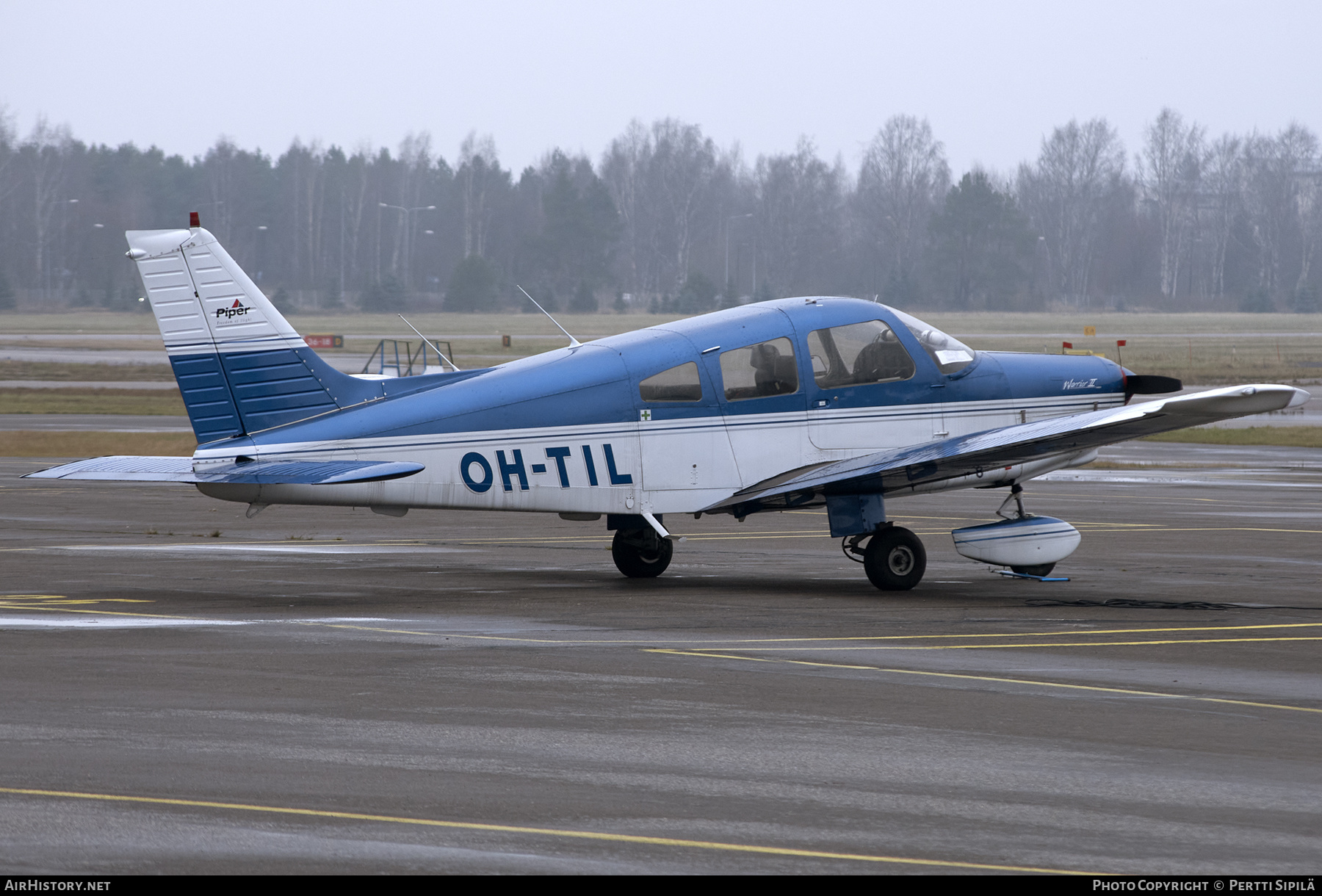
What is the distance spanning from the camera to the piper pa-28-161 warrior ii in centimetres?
1402

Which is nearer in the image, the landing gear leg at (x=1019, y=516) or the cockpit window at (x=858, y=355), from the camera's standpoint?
the landing gear leg at (x=1019, y=516)

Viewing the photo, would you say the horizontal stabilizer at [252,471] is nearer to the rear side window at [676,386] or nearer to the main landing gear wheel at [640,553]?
the rear side window at [676,386]

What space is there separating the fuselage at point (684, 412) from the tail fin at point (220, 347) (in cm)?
21

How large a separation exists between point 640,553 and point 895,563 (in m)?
2.70

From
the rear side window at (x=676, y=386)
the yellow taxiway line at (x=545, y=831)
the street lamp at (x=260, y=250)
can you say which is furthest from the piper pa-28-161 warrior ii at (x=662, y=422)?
the street lamp at (x=260, y=250)

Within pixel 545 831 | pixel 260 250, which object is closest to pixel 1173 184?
pixel 260 250

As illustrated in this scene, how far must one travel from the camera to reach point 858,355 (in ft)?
49.5

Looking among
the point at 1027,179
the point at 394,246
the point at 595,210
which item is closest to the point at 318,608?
the point at 595,210

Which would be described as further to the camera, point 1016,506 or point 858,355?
point 1016,506

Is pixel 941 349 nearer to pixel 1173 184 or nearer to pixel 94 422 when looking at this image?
pixel 94 422

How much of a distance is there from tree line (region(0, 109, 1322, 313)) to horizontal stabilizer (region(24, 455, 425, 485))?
393 ft

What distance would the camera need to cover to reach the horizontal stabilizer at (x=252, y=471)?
13.4 meters

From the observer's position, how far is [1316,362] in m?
66.4

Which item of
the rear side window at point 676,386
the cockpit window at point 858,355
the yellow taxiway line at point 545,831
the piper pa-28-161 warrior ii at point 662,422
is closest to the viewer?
the yellow taxiway line at point 545,831
